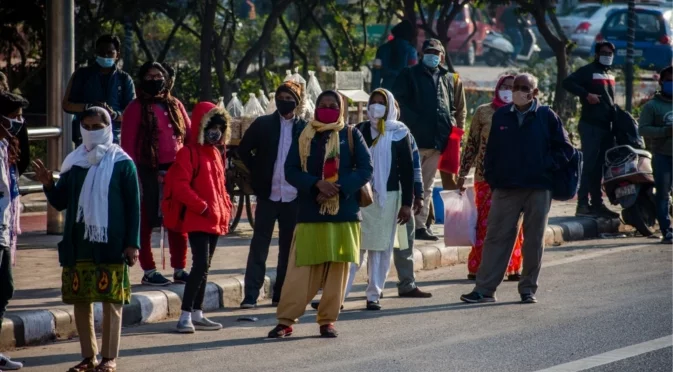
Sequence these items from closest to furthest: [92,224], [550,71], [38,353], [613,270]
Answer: [92,224], [38,353], [613,270], [550,71]

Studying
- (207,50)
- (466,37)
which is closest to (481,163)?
(207,50)

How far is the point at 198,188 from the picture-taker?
359 inches

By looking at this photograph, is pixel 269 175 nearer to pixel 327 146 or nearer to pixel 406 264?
pixel 327 146

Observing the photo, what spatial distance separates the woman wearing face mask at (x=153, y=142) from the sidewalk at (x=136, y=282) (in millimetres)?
269

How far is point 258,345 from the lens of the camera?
8.63 meters

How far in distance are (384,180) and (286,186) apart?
756 millimetres

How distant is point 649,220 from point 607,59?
189 cm

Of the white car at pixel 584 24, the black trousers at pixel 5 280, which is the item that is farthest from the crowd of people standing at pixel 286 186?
the white car at pixel 584 24

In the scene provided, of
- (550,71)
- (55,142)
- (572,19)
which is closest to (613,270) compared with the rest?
(55,142)

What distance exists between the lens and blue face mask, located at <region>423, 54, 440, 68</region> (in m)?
12.7

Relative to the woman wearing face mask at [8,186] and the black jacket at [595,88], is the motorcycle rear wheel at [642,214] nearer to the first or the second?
the black jacket at [595,88]

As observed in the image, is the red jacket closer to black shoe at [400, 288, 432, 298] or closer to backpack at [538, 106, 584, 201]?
black shoe at [400, 288, 432, 298]

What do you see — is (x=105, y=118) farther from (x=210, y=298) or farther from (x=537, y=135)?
(x=537, y=135)

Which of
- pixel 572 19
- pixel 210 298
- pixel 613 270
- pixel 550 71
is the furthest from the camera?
pixel 572 19
